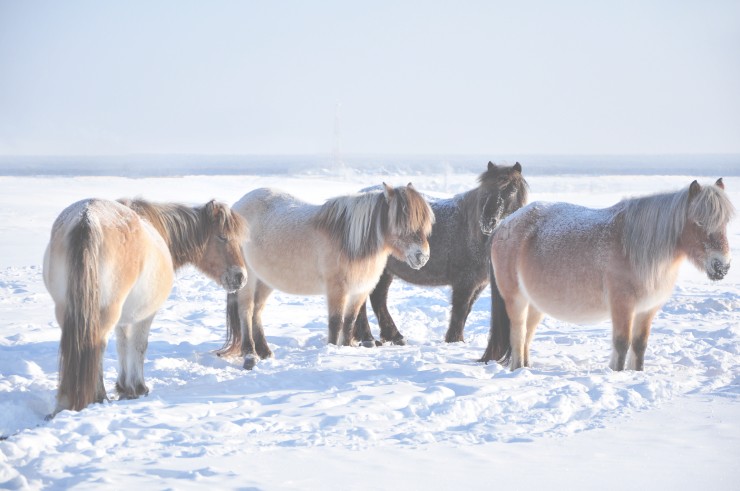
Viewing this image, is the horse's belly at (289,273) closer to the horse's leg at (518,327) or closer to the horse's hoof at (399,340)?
the horse's hoof at (399,340)

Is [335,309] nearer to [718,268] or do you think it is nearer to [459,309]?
[459,309]

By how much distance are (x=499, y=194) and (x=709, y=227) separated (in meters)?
2.48

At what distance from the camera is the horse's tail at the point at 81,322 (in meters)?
4.59

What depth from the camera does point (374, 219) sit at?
279 inches

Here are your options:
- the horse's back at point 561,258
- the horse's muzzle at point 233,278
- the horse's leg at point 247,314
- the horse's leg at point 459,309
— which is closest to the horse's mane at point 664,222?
the horse's back at point 561,258

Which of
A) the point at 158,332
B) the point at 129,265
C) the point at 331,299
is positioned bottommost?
the point at 158,332

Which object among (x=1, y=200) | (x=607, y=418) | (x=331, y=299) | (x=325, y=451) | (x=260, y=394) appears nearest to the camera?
(x=325, y=451)

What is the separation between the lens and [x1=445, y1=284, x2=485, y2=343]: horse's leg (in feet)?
26.2

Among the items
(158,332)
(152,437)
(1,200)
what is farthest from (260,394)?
(1,200)

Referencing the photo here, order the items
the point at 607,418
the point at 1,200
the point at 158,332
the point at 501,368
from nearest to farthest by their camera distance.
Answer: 1. the point at 607,418
2. the point at 501,368
3. the point at 158,332
4. the point at 1,200

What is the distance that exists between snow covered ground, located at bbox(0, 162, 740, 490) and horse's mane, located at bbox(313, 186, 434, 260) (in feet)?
3.33

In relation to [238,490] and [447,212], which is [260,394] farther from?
[447,212]

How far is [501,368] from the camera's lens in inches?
238

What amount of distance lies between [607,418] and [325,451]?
1798 mm
